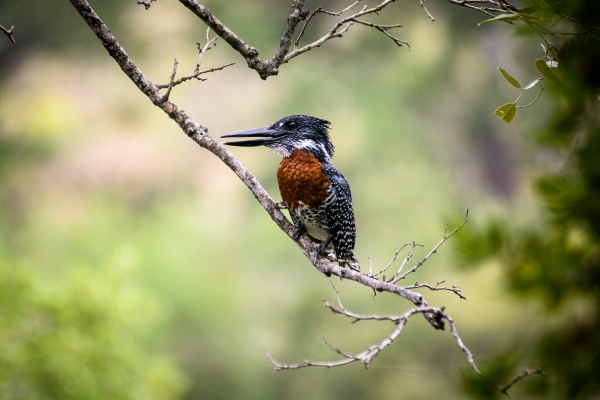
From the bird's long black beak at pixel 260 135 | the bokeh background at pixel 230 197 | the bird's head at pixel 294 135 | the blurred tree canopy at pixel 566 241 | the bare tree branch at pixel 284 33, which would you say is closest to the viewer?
the blurred tree canopy at pixel 566 241

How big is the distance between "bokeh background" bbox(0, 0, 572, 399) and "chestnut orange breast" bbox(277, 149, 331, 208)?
176 centimetres

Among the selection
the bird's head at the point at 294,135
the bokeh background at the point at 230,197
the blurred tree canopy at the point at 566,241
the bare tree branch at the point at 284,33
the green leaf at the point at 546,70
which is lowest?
the blurred tree canopy at the point at 566,241

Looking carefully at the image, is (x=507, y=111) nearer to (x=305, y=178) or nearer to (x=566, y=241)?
(x=566, y=241)

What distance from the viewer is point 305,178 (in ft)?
5.94

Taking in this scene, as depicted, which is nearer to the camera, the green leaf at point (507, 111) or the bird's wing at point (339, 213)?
the green leaf at point (507, 111)

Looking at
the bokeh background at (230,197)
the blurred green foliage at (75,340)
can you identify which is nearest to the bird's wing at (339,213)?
the bokeh background at (230,197)

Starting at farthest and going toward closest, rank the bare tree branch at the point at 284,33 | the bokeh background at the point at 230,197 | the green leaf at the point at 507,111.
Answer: the bokeh background at the point at 230,197
the bare tree branch at the point at 284,33
the green leaf at the point at 507,111

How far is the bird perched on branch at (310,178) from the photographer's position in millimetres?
1802

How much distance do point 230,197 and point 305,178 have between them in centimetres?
217

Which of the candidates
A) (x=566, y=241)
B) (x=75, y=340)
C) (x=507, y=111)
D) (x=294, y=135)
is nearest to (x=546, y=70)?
(x=507, y=111)

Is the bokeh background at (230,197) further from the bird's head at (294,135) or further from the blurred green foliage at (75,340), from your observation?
the bird's head at (294,135)

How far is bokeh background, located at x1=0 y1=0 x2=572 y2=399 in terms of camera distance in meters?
3.53

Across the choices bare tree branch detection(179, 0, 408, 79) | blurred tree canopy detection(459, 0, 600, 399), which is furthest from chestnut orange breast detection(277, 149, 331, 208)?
blurred tree canopy detection(459, 0, 600, 399)

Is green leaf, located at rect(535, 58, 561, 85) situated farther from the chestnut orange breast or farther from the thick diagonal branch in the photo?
the chestnut orange breast
